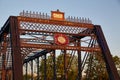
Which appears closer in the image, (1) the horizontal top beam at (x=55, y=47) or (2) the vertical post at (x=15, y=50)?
(2) the vertical post at (x=15, y=50)

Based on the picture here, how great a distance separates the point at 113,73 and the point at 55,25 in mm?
7505

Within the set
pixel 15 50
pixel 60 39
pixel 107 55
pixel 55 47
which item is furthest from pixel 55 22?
pixel 107 55

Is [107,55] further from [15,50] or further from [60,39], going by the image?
[15,50]

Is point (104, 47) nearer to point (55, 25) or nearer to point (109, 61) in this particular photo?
point (109, 61)

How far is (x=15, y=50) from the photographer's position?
2538cm

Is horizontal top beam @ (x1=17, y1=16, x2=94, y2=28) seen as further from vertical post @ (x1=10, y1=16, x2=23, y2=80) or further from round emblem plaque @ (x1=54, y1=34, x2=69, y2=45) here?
round emblem plaque @ (x1=54, y1=34, x2=69, y2=45)

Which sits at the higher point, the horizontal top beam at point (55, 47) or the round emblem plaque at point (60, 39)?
the round emblem plaque at point (60, 39)

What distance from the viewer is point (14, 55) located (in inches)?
986

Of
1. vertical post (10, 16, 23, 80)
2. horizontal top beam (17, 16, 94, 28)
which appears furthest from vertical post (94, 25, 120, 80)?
vertical post (10, 16, 23, 80)

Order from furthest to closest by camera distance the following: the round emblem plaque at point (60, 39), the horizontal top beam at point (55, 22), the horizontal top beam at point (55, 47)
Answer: the round emblem plaque at point (60, 39)
the horizontal top beam at point (55, 22)
the horizontal top beam at point (55, 47)

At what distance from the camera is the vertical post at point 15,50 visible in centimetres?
2408

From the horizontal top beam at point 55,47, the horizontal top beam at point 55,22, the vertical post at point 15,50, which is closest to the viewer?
the vertical post at point 15,50

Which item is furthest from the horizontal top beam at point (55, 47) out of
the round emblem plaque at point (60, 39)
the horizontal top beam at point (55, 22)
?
the horizontal top beam at point (55, 22)

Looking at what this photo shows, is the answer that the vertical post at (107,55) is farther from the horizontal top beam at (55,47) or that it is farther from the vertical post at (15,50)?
the vertical post at (15,50)
